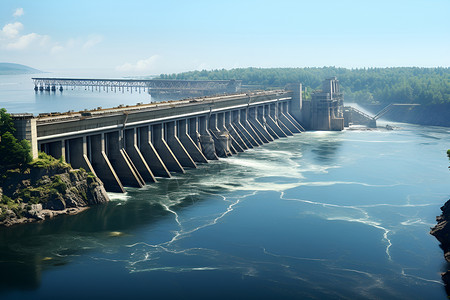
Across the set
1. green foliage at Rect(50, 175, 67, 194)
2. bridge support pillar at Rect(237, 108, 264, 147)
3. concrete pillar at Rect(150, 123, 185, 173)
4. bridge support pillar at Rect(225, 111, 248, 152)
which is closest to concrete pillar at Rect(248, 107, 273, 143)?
bridge support pillar at Rect(237, 108, 264, 147)

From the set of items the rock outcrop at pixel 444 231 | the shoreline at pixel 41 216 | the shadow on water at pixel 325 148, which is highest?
the shadow on water at pixel 325 148

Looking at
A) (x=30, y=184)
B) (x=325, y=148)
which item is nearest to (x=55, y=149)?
(x=30, y=184)

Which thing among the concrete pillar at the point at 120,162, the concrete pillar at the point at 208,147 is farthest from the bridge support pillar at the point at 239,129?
the concrete pillar at the point at 120,162

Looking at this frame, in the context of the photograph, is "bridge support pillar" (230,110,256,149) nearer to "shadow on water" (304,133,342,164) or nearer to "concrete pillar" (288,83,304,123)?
"shadow on water" (304,133,342,164)

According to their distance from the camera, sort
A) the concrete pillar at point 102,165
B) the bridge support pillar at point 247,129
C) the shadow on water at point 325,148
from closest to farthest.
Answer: the concrete pillar at point 102,165
the shadow on water at point 325,148
the bridge support pillar at point 247,129

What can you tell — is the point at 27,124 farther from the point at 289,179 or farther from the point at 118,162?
the point at 289,179

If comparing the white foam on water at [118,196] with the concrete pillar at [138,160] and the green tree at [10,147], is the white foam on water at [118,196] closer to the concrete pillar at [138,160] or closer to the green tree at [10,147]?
the concrete pillar at [138,160]

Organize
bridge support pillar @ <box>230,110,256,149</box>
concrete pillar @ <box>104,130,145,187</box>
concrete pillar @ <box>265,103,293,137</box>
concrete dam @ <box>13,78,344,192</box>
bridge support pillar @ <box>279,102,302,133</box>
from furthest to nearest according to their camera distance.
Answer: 1. bridge support pillar @ <box>279,102,302,133</box>
2. concrete pillar @ <box>265,103,293,137</box>
3. bridge support pillar @ <box>230,110,256,149</box>
4. concrete pillar @ <box>104,130,145,187</box>
5. concrete dam @ <box>13,78,344,192</box>
